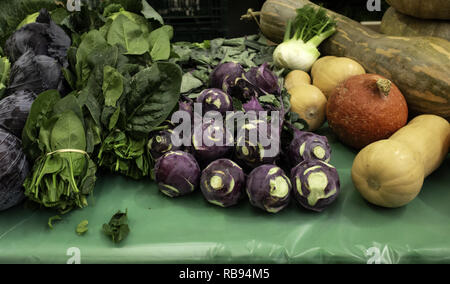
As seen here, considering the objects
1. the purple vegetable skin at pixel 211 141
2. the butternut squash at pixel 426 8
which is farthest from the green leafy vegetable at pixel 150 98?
the butternut squash at pixel 426 8

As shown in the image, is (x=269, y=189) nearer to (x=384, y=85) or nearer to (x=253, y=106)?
(x=253, y=106)

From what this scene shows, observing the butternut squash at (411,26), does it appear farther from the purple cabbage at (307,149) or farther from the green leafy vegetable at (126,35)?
the green leafy vegetable at (126,35)

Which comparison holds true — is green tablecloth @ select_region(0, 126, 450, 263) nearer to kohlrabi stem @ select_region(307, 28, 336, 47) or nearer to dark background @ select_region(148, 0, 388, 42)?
kohlrabi stem @ select_region(307, 28, 336, 47)

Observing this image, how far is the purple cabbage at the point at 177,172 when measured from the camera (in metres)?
0.86

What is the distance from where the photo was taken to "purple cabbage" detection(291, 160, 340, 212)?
802 mm

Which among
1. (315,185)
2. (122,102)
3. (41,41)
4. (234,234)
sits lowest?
(234,234)

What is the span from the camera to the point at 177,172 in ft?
2.82

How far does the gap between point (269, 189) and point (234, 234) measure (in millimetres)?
136

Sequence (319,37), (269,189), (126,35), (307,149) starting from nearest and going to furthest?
1. (269,189)
2. (307,149)
3. (126,35)
4. (319,37)

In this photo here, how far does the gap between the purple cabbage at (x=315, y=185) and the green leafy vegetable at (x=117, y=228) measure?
0.42 metres

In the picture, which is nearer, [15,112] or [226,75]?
[15,112]

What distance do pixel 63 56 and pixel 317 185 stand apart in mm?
886

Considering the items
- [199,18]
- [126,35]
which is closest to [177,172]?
[126,35]
